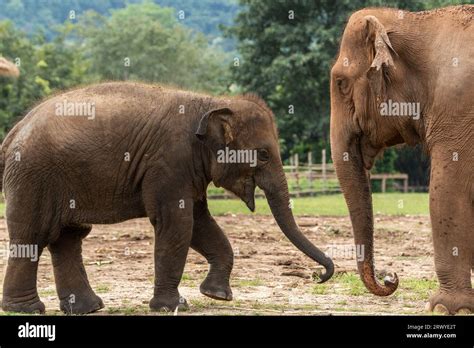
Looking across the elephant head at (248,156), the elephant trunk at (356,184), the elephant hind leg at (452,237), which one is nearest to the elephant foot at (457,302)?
the elephant hind leg at (452,237)

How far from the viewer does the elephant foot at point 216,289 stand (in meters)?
10.4

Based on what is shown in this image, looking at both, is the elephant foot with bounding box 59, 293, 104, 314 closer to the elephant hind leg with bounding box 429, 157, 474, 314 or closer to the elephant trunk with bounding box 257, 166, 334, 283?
the elephant trunk with bounding box 257, 166, 334, 283

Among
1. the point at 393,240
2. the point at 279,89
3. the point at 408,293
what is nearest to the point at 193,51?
the point at 279,89

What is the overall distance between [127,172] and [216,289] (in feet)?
4.52

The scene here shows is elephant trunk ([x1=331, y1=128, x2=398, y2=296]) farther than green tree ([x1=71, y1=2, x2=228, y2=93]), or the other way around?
green tree ([x1=71, y1=2, x2=228, y2=93])

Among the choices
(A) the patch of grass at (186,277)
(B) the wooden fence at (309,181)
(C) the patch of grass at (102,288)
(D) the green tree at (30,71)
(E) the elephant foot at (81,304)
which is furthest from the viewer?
(D) the green tree at (30,71)

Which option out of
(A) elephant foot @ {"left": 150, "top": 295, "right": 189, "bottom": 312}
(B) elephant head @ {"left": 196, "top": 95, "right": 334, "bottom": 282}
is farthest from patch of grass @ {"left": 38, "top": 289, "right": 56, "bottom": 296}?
(B) elephant head @ {"left": 196, "top": 95, "right": 334, "bottom": 282}

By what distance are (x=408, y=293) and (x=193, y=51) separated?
63359 mm

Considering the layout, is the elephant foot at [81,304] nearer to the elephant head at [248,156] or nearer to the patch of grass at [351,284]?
the elephant head at [248,156]

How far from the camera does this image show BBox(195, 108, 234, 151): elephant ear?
10.1 metres

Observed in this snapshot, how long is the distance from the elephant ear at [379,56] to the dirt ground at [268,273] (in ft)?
6.24

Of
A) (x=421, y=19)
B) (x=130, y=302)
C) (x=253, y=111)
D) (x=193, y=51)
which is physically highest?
(x=193, y=51)

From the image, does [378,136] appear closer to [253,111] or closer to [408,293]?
[253,111]

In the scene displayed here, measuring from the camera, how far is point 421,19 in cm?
950
